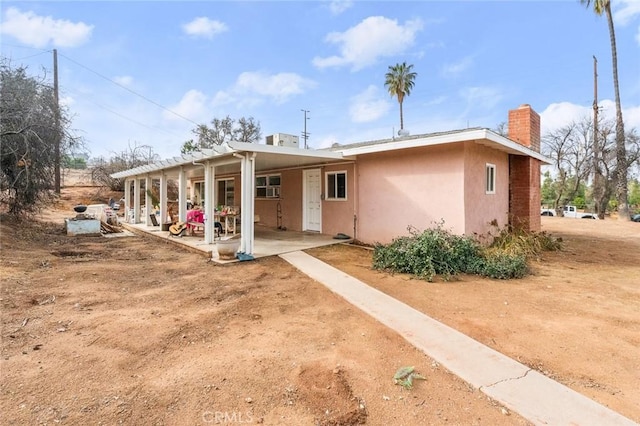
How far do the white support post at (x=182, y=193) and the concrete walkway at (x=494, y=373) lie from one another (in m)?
8.46

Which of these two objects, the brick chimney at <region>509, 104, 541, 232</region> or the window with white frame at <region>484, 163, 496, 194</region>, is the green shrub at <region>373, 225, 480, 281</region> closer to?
the window with white frame at <region>484, 163, 496, 194</region>

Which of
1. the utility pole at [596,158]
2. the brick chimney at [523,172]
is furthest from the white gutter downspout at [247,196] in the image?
the utility pole at [596,158]

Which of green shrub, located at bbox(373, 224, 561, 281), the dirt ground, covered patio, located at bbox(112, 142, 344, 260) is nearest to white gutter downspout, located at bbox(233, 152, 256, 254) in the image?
covered patio, located at bbox(112, 142, 344, 260)

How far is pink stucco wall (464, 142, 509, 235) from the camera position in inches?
310

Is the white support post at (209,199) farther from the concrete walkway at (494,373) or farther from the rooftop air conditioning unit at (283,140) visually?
the concrete walkway at (494,373)

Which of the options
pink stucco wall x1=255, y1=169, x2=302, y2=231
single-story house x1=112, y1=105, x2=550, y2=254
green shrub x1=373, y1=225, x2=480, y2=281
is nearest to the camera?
green shrub x1=373, y1=225, x2=480, y2=281

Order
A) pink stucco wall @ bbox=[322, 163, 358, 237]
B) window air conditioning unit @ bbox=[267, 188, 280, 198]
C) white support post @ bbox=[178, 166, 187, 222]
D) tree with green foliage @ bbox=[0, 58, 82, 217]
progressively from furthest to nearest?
1. window air conditioning unit @ bbox=[267, 188, 280, 198]
2. white support post @ bbox=[178, 166, 187, 222]
3. pink stucco wall @ bbox=[322, 163, 358, 237]
4. tree with green foliage @ bbox=[0, 58, 82, 217]

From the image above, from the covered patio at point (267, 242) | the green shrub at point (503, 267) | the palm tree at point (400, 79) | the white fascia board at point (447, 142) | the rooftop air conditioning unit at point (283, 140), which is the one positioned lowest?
the green shrub at point (503, 267)

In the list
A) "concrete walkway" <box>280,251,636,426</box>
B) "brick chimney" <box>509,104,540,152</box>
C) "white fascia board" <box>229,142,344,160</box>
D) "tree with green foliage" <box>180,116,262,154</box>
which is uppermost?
"tree with green foliage" <box>180,116,262,154</box>

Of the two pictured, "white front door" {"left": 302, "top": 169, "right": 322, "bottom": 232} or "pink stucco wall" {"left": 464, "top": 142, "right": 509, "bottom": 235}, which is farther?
"white front door" {"left": 302, "top": 169, "right": 322, "bottom": 232}

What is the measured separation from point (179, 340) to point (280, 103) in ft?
89.0

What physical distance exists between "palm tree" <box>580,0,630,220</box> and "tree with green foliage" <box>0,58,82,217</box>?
28.5 metres

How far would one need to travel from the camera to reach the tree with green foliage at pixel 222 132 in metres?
30.7

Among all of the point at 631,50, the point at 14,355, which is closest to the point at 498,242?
the point at 14,355
